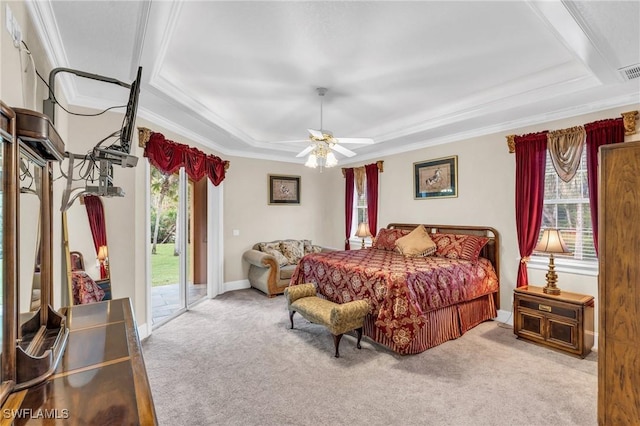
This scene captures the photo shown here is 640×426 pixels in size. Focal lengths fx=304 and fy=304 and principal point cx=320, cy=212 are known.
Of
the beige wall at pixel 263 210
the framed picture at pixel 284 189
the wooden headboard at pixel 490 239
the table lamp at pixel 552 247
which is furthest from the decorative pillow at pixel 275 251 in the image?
the table lamp at pixel 552 247

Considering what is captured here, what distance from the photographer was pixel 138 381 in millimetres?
993

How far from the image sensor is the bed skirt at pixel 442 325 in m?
3.11

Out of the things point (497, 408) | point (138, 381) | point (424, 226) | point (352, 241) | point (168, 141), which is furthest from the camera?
point (352, 241)

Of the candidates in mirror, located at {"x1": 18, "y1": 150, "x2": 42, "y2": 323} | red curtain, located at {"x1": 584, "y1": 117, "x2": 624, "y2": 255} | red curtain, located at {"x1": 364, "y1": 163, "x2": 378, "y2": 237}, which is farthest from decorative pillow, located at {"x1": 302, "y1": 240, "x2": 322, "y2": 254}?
mirror, located at {"x1": 18, "y1": 150, "x2": 42, "y2": 323}

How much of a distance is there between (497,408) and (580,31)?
2.73 meters

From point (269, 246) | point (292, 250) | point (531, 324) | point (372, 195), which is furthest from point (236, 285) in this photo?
point (531, 324)

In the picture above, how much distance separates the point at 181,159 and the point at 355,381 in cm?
338

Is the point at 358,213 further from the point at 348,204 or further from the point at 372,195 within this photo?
the point at 372,195

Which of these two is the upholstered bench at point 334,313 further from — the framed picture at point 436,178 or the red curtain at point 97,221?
the framed picture at point 436,178

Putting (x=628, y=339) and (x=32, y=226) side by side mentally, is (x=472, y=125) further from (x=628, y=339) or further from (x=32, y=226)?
(x=32, y=226)

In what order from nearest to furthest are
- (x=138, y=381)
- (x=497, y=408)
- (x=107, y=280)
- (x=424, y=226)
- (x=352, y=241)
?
(x=138, y=381) → (x=497, y=408) → (x=107, y=280) → (x=424, y=226) → (x=352, y=241)

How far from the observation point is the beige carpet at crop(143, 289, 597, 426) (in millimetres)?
2162

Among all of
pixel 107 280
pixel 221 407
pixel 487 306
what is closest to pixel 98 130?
pixel 107 280

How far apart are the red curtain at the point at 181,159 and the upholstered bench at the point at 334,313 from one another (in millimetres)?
2200
